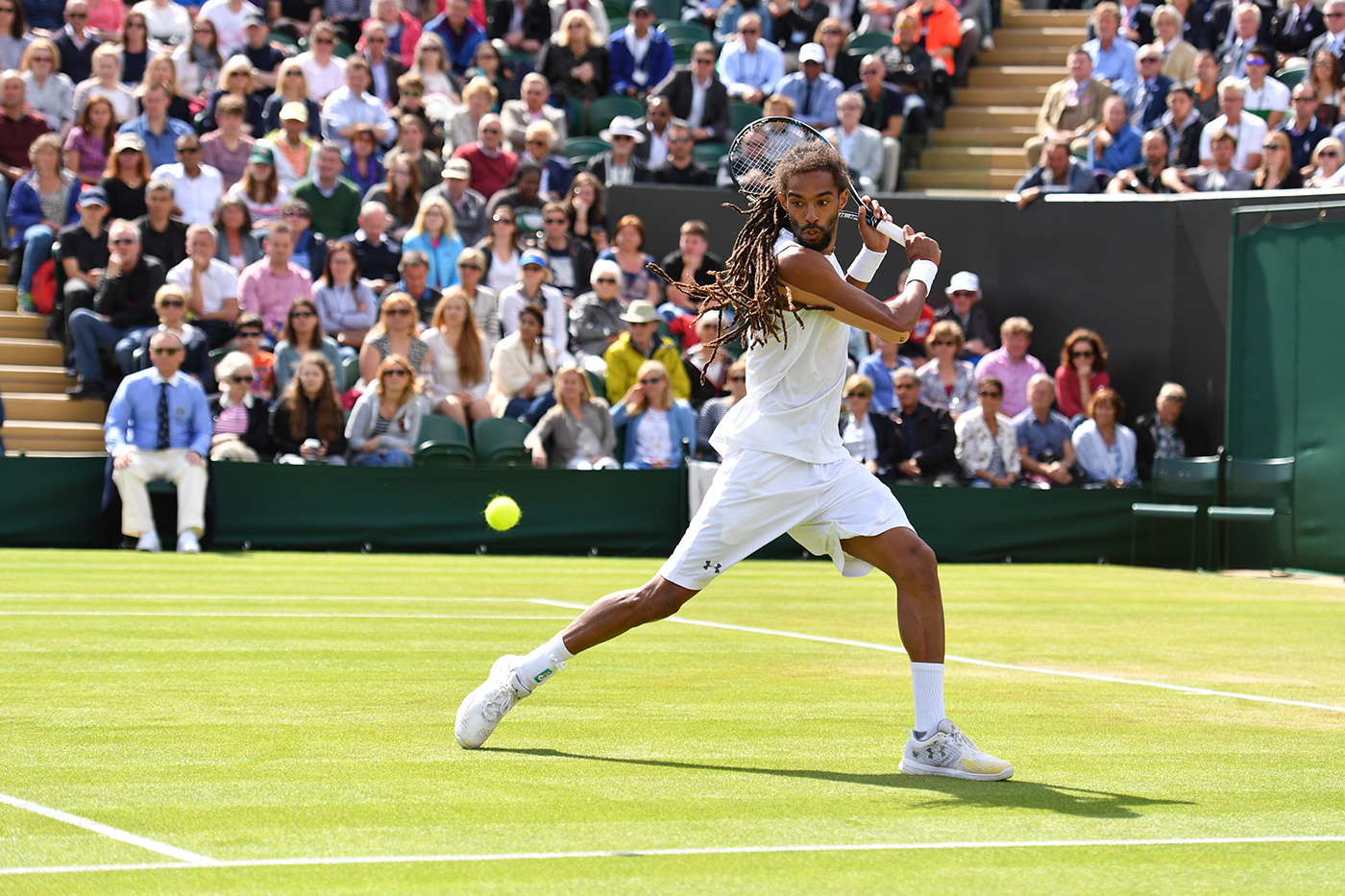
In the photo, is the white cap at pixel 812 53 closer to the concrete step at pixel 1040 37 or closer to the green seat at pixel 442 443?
the concrete step at pixel 1040 37

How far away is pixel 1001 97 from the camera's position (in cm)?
2245

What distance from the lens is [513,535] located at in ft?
52.7

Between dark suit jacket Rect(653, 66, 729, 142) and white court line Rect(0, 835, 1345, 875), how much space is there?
16214 millimetres

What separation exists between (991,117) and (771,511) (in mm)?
17282

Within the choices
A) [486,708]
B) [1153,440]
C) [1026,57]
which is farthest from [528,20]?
[486,708]

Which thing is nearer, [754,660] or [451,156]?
[754,660]

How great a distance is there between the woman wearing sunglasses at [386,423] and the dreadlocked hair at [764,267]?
10.1 m

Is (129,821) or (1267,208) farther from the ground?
(1267,208)

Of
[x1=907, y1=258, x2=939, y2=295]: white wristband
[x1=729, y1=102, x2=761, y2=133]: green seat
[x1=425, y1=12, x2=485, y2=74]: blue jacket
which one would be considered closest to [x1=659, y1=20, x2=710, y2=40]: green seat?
[x1=729, y1=102, x2=761, y2=133]: green seat

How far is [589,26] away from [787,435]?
1609 cm

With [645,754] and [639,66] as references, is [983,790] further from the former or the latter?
[639,66]

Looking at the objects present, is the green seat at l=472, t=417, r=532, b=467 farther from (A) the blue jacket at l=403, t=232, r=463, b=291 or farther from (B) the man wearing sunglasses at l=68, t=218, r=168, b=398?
(B) the man wearing sunglasses at l=68, t=218, r=168, b=398

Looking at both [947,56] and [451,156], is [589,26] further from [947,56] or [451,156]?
[947,56]

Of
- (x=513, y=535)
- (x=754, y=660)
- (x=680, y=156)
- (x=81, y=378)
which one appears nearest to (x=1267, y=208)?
(x=680, y=156)
